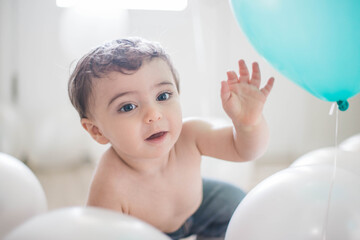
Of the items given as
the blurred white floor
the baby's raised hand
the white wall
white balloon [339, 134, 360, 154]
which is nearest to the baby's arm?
the baby's raised hand

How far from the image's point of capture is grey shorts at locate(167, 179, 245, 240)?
1090 mm

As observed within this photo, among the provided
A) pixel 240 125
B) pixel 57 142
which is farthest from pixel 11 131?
pixel 240 125

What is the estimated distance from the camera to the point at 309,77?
86 cm

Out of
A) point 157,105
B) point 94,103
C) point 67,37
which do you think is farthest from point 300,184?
point 67,37

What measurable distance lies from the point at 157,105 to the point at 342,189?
0.41 metres

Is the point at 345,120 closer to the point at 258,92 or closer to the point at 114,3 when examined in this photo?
the point at 114,3

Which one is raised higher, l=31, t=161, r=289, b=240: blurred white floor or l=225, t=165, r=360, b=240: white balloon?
l=225, t=165, r=360, b=240: white balloon

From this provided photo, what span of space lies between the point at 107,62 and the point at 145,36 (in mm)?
1224

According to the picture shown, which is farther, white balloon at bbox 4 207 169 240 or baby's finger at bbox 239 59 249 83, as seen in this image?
baby's finger at bbox 239 59 249 83

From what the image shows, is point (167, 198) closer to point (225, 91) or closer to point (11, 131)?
point (225, 91)

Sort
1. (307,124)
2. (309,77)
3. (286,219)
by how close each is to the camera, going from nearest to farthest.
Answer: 1. (286,219)
2. (309,77)
3. (307,124)

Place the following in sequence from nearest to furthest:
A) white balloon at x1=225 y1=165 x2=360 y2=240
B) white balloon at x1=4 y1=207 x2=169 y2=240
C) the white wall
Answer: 1. white balloon at x1=4 y1=207 x2=169 y2=240
2. white balloon at x1=225 y1=165 x2=360 y2=240
3. the white wall

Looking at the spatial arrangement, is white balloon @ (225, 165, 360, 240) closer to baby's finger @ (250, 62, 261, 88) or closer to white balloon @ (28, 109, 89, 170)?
baby's finger @ (250, 62, 261, 88)

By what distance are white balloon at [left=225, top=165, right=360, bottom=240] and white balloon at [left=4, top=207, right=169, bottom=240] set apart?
0.73 feet
